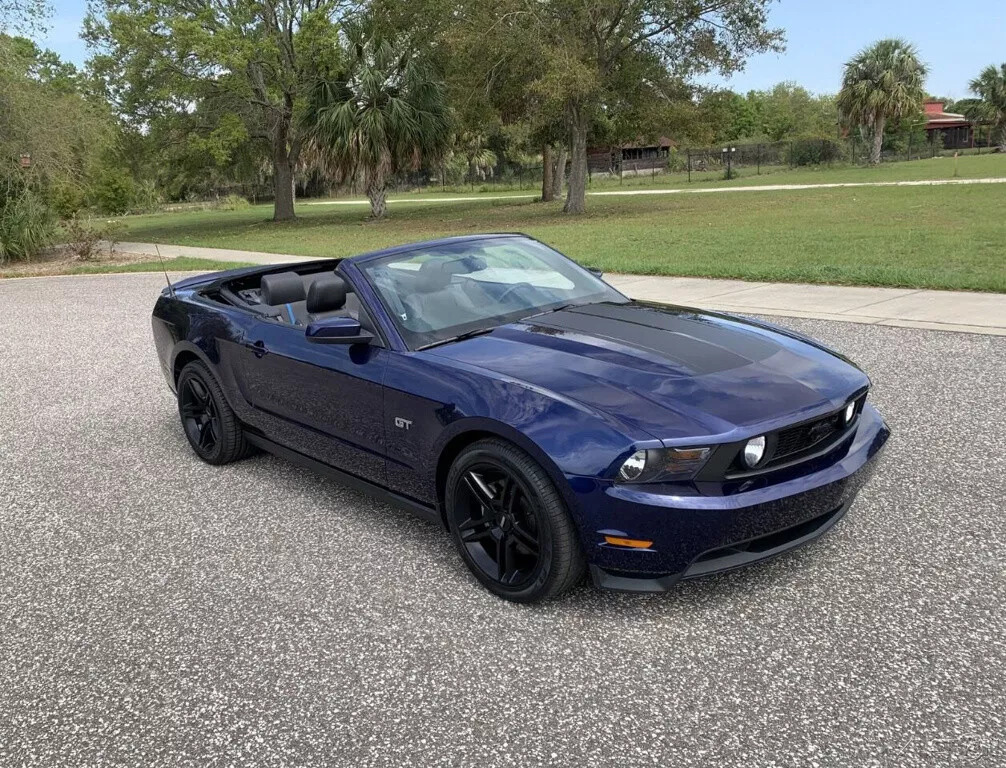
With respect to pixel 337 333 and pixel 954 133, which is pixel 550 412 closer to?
pixel 337 333

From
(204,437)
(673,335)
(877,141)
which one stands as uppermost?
(877,141)

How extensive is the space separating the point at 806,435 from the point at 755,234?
49.0ft

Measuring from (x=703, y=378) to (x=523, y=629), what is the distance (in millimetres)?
1167

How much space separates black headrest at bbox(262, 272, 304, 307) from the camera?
456cm

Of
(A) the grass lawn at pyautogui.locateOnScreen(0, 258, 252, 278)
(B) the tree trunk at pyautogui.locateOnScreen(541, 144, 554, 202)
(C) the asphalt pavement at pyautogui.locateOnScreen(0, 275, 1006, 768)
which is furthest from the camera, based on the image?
(B) the tree trunk at pyautogui.locateOnScreen(541, 144, 554, 202)

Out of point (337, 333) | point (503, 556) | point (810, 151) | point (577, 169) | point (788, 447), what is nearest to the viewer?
point (788, 447)

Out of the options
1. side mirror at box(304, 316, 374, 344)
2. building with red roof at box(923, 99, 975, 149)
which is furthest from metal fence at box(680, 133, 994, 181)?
side mirror at box(304, 316, 374, 344)

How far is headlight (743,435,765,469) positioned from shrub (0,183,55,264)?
21565 millimetres

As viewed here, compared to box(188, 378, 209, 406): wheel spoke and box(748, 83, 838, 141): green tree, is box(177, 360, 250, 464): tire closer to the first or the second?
box(188, 378, 209, 406): wheel spoke

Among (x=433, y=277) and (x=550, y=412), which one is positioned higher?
(x=433, y=277)

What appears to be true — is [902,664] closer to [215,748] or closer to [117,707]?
[215,748]

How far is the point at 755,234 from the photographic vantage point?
17188 millimetres

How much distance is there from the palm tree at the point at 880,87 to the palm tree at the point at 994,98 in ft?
39.7

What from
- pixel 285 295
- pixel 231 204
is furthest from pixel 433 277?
pixel 231 204
